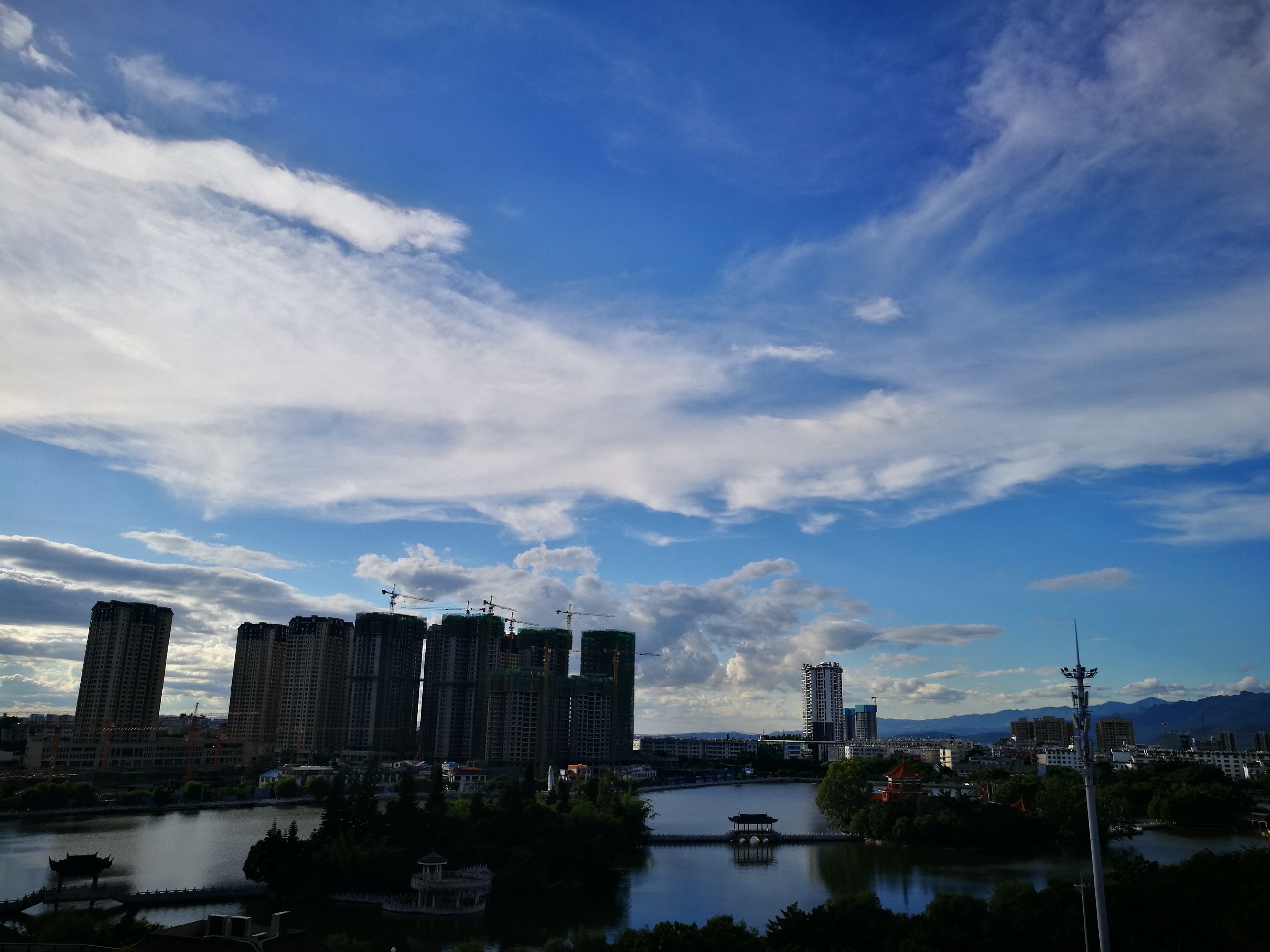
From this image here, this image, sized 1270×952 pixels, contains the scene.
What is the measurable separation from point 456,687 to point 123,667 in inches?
1340

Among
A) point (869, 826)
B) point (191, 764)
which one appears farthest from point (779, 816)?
point (191, 764)

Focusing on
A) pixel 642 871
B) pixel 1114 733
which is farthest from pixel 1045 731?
pixel 642 871

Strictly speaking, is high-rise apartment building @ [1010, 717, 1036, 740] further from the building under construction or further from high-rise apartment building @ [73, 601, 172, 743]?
high-rise apartment building @ [73, 601, 172, 743]

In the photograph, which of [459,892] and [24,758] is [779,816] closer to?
[459,892]

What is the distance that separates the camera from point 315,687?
10069cm

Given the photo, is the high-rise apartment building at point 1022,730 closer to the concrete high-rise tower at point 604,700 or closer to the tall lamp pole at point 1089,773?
the concrete high-rise tower at point 604,700

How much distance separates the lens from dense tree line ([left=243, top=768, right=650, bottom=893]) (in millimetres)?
31891

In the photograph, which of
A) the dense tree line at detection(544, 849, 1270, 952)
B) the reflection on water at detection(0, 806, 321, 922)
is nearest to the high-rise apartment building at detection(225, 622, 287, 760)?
the reflection on water at detection(0, 806, 321, 922)

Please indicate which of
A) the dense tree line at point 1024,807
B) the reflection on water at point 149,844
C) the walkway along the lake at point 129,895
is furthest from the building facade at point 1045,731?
the walkway along the lake at point 129,895

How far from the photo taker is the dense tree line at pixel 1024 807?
4619 centimetres

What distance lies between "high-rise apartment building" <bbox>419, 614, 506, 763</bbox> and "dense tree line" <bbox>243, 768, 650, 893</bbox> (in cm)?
6422

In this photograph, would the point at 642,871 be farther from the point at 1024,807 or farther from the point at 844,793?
the point at 1024,807

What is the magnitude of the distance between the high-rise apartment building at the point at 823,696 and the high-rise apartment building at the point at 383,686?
4153 inches

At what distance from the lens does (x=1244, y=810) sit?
2207 inches
